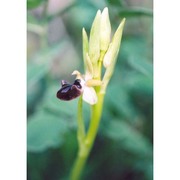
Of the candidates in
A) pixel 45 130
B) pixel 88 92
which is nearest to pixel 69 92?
pixel 88 92

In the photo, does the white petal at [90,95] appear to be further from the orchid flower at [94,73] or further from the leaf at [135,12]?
the leaf at [135,12]

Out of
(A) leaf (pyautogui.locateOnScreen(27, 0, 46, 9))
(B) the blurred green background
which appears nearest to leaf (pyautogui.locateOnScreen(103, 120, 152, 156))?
(B) the blurred green background

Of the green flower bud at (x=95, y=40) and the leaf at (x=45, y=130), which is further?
the leaf at (x=45, y=130)

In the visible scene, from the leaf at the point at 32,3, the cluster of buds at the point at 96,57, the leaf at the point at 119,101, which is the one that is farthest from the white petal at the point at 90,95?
the leaf at the point at 32,3

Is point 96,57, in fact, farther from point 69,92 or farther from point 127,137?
point 127,137

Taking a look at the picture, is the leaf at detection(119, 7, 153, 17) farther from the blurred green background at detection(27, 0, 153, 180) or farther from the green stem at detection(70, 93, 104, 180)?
the green stem at detection(70, 93, 104, 180)
